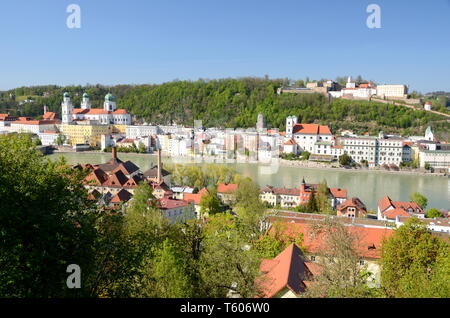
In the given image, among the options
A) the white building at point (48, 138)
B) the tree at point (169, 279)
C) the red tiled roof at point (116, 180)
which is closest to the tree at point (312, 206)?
the red tiled roof at point (116, 180)

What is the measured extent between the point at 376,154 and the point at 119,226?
51.9 ft

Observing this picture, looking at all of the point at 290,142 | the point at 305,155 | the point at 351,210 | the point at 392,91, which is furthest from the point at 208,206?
the point at 392,91

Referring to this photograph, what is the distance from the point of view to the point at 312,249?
12.9ft

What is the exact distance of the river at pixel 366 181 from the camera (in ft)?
31.9

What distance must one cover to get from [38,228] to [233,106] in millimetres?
25559

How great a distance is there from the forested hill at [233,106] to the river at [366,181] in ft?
25.3

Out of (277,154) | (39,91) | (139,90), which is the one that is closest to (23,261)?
(277,154)

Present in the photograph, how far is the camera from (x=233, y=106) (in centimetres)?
2684

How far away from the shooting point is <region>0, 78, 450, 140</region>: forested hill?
2195 cm

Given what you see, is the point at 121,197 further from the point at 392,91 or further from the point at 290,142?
the point at 392,91

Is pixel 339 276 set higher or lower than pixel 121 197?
higher

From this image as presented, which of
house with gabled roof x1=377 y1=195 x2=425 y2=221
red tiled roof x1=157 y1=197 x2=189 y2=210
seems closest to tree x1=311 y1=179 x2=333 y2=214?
house with gabled roof x1=377 y1=195 x2=425 y2=221
